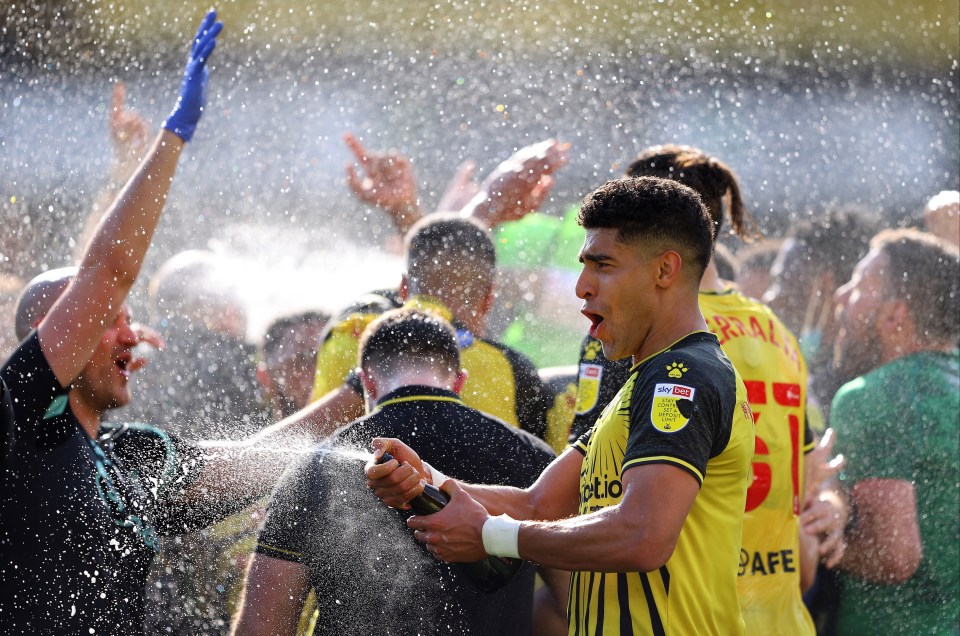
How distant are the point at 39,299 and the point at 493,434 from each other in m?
1.37

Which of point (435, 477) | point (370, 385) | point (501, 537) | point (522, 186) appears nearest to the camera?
point (501, 537)

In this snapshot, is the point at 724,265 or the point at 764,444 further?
the point at 724,265

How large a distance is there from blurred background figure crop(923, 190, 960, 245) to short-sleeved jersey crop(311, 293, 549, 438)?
2.30 meters

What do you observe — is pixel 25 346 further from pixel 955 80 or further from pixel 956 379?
pixel 955 80

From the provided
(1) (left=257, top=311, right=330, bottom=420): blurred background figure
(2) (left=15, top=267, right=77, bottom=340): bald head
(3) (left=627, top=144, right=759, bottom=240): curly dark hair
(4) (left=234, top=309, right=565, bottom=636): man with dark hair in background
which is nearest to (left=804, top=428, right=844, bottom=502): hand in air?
(3) (left=627, top=144, right=759, bottom=240): curly dark hair

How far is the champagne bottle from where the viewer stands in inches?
86.0

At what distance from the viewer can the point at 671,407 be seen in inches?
74.7

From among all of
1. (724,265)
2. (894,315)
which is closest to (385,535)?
(724,265)

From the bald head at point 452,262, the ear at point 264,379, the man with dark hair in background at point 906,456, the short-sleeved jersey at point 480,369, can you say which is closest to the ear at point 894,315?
the man with dark hair in background at point 906,456

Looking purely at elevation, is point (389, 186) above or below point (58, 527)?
above

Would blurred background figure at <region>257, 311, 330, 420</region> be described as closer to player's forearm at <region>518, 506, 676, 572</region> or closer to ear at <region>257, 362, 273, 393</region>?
ear at <region>257, 362, 273, 393</region>

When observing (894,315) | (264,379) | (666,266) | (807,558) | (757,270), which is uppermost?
(666,266)

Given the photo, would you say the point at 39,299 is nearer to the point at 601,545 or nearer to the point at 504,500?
the point at 504,500

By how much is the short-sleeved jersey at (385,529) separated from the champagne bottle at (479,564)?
0.15m
